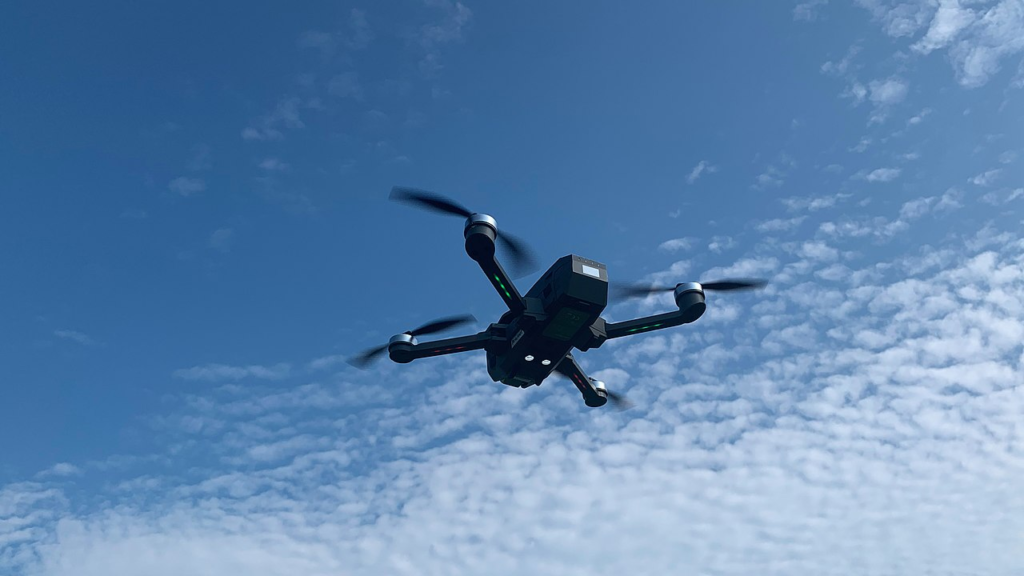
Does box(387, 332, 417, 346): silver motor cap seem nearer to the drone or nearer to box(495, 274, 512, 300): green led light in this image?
the drone

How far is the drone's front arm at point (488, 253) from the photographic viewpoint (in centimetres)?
2336

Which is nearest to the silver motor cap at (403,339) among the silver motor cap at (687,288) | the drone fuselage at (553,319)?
the drone fuselage at (553,319)

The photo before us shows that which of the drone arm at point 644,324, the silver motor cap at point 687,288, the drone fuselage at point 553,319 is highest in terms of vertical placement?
the silver motor cap at point 687,288

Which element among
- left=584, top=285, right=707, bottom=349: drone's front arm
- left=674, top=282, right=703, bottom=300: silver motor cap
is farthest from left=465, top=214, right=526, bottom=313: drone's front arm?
left=674, top=282, right=703, bottom=300: silver motor cap

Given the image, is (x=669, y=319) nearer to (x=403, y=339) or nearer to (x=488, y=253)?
(x=488, y=253)

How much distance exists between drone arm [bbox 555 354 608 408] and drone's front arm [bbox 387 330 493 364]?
3903 millimetres

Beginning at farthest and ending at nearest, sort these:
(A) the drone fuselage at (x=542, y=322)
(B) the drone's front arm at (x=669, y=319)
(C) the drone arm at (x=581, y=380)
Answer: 1. (C) the drone arm at (x=581, y=380)
2. (B) the drone's front arm at (x=669, y=319)
3. (A) the drone fuselage at (x=542, y=322)

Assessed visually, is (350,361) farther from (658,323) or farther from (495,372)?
(658,323)

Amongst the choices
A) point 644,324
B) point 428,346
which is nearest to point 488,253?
point 428,346

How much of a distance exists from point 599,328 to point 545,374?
3.04 m

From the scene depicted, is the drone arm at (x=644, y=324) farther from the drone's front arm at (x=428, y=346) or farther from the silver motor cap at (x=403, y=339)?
the silver motor cap at (x=403, y=339)

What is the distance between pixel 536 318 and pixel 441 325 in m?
4.51

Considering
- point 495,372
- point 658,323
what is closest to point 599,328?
point 658,323

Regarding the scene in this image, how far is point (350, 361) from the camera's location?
28.7m
